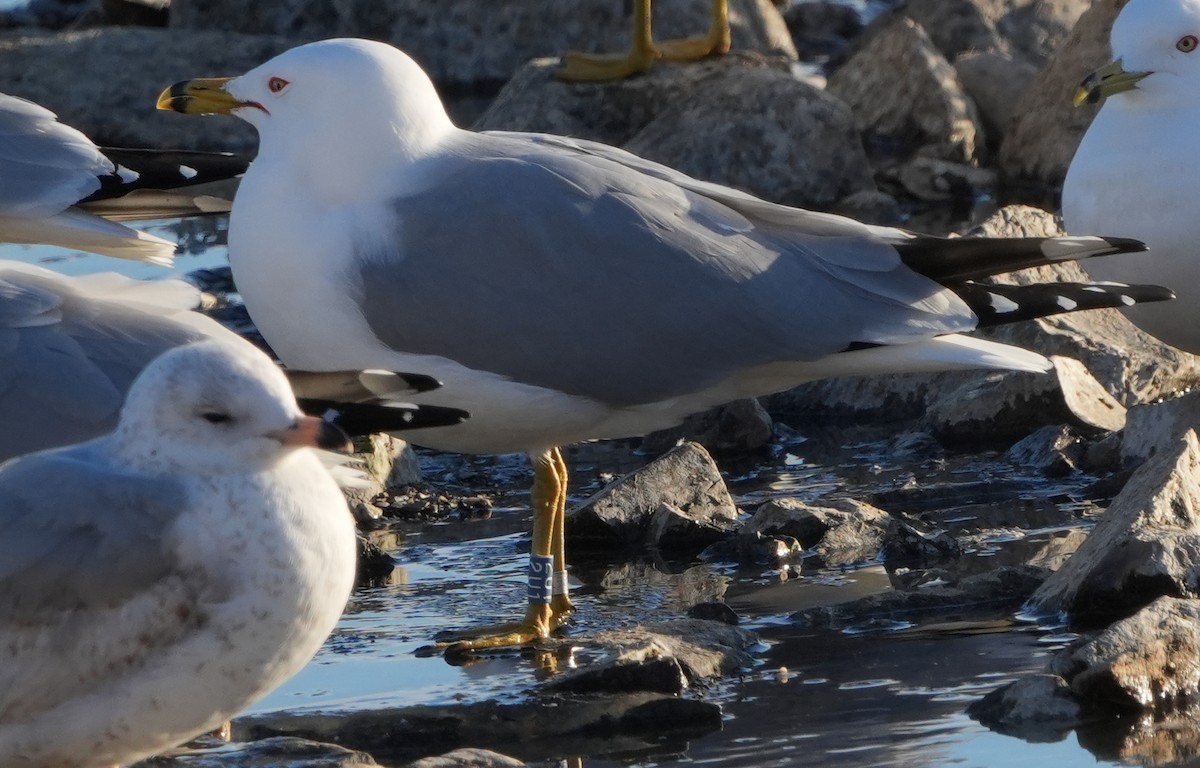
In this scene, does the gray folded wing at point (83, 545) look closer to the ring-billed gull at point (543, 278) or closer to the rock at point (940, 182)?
the ring-billed gull at point (543, 278)

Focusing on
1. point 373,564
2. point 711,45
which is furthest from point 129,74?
point 373,564

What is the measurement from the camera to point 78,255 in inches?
405

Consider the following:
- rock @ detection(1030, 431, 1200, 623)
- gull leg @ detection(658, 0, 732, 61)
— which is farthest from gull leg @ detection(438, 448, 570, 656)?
gull leg @ detection(658, 0, 732, 61)

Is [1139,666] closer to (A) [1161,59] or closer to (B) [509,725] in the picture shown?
(B) [509,725]

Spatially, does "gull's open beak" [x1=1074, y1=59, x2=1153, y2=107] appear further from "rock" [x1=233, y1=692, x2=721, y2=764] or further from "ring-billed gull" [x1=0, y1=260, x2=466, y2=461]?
"rock" [x1=233, y1=692, x2=721, y2=764]

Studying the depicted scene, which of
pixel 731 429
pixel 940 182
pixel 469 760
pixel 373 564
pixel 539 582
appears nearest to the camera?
pixel 469 760

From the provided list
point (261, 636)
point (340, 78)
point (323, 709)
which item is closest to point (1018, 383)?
point (340, 78)

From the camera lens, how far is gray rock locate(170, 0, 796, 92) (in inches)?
548

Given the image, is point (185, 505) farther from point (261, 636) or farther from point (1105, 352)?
point (1105, 352)

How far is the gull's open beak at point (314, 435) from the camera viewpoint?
3.70 metres

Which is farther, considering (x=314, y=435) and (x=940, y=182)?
(x=940, y=182)

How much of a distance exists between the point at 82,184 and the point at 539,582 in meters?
1.98

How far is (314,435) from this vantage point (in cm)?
370

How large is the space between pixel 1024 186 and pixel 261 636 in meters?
8.21
